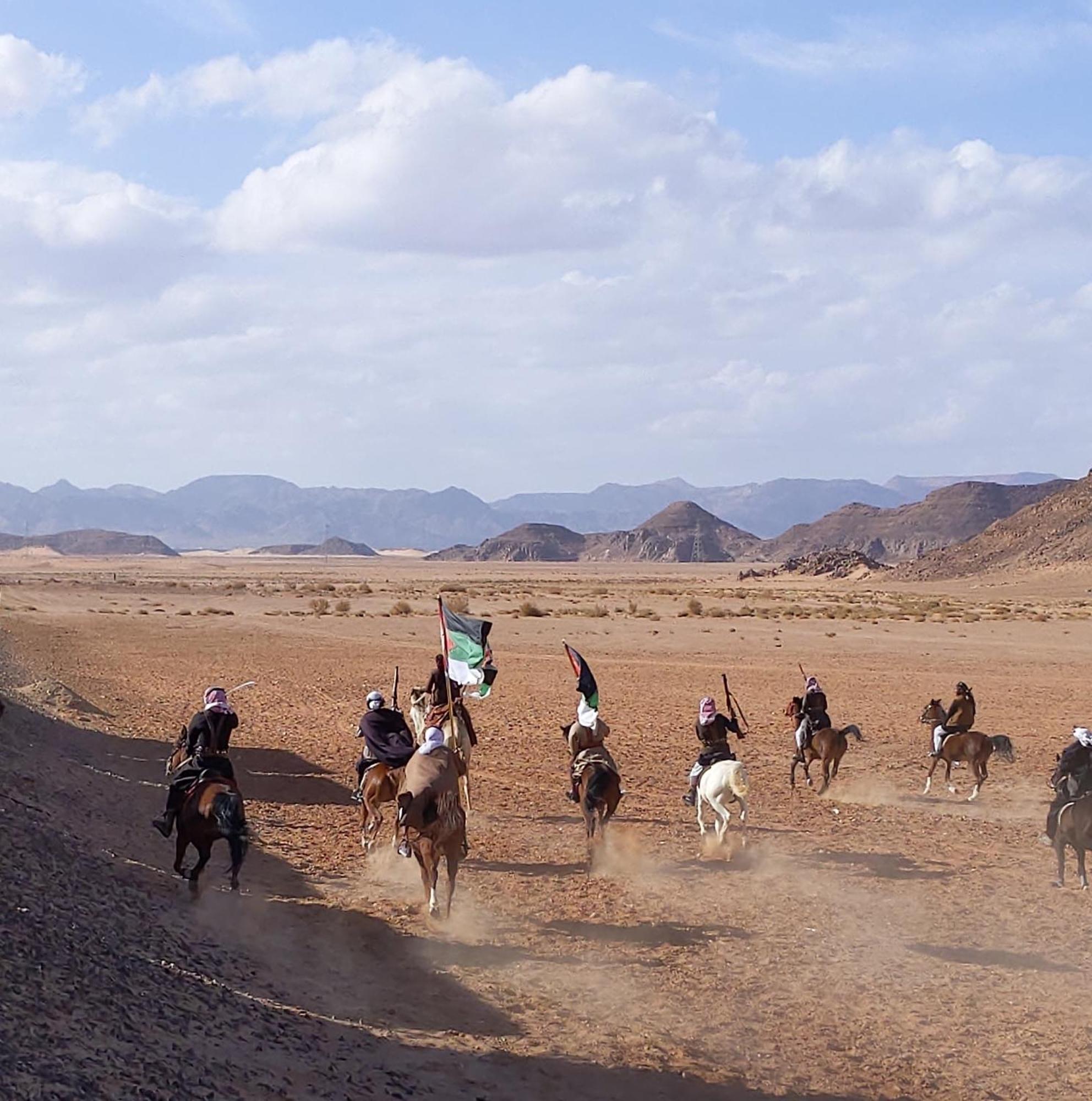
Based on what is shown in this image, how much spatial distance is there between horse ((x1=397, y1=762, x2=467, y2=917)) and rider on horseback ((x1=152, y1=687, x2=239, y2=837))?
1842mm

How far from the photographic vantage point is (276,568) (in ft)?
565

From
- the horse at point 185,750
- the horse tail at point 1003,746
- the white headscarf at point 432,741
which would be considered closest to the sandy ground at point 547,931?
the horse tail at point 1003,746

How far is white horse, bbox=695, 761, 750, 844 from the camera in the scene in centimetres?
1471

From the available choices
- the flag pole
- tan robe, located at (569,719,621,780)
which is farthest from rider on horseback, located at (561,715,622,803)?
the flag pole

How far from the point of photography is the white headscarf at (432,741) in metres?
12.2

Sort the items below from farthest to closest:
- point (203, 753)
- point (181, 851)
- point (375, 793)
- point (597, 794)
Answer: point (597, 794), point (375, 793), point (203, 753), point (181, 851)

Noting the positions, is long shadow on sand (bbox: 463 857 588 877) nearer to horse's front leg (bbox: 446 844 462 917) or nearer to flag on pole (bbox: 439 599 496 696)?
flag on pole (bbox: 439 599 496 696)

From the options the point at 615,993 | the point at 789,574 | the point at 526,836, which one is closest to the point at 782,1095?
the point at 615,993

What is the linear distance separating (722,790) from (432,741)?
13.9 feet

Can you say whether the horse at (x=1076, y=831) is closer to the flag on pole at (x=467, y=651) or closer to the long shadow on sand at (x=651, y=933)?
the long shadow on sand at (x=651, y=933)

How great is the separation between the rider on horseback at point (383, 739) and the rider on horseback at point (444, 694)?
98 cm

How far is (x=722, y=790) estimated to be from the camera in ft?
49.1

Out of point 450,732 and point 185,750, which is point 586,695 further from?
point 185,750

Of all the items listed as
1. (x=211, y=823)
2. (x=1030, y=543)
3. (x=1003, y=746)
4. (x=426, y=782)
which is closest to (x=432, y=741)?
(x=426, y=782)
